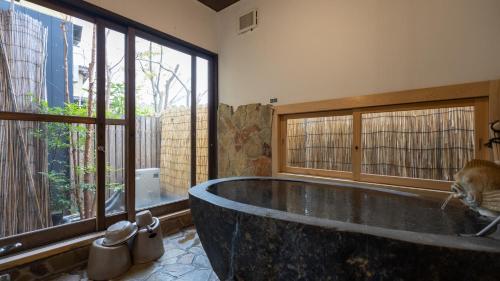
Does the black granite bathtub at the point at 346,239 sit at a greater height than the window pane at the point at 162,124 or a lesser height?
lesser

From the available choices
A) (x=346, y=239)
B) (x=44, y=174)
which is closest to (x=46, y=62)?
(x=44, y=174)

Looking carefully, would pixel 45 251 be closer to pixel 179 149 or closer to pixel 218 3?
pixel 179 149

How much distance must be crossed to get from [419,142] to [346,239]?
4.99 feet

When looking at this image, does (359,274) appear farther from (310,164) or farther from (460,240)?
(310,164)

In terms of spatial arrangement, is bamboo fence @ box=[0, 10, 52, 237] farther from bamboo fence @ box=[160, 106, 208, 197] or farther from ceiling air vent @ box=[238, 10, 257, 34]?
ceiling air vent @ box=[238, 10, 257, 34]

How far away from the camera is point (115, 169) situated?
2.32 meters

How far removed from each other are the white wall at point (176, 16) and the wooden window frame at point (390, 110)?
150 centimetres

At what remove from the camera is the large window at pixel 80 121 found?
178 cm

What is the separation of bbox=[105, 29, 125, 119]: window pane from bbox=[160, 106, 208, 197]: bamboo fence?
0.55m

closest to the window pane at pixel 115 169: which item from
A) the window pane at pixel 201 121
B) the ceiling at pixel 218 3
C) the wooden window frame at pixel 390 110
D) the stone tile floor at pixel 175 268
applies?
the stone tile floor at pixel 175 268

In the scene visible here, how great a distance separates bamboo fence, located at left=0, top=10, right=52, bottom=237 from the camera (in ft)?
5.69

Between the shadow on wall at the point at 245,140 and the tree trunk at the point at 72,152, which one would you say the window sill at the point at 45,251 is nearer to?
the tree trunk at the point at 72,152

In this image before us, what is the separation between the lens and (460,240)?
0.76 metres

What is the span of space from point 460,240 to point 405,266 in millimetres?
204
